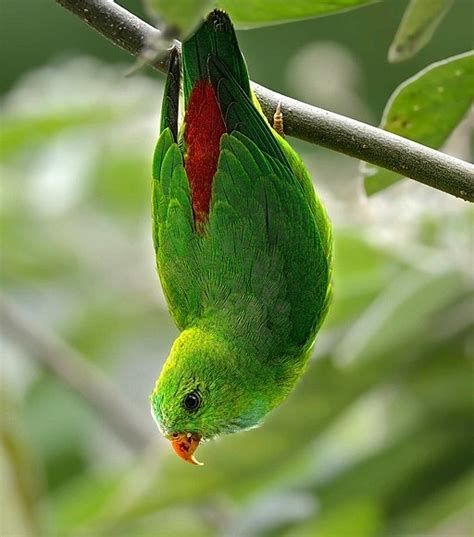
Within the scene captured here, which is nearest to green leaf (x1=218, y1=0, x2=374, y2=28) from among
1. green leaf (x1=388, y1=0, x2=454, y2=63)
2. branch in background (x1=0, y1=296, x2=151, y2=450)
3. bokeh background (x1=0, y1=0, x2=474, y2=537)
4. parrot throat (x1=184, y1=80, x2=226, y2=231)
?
green leaf (x1=388, y1=0, x2=454, y2=63)

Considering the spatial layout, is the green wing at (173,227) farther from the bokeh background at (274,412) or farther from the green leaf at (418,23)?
the green leaf at (418,23)

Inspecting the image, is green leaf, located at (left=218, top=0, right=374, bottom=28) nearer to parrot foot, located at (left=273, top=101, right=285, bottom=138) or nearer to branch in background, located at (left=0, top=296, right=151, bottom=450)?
parrot foot, located at (left=273, top=101, right=285, bottom=138)

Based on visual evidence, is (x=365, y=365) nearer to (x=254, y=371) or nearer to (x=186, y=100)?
(x=254, y=371)

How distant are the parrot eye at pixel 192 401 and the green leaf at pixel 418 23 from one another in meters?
0.82

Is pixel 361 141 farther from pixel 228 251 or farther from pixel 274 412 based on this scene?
pixel 274 412

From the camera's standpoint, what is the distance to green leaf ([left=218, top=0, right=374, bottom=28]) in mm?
1653

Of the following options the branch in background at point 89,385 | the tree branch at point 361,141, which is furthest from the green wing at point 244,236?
the branch in background at point 89,385

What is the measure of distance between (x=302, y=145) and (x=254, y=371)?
303 centimetres

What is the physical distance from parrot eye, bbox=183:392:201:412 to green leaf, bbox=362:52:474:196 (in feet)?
2.07

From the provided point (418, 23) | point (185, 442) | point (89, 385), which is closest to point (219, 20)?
point (418, 23)

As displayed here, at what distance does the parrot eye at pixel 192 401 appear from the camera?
221cm

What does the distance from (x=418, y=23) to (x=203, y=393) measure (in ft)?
2.88

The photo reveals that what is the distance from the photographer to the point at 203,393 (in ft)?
7.30

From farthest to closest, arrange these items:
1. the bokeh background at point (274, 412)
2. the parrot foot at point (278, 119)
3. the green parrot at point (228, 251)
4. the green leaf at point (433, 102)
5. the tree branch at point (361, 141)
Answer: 1. the bokeh background at point (274, 412)
2. the green parrot at point (228, 251)
3. the green leaf at point (433, 102)
4. the parrot foot at point (278, 119)
5. the tree branch at point (361, 141)
